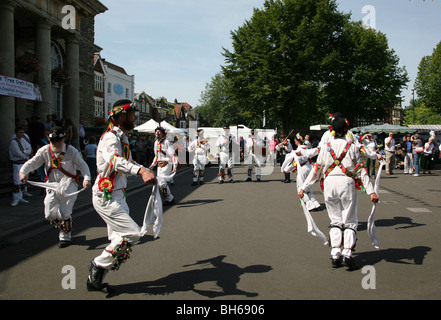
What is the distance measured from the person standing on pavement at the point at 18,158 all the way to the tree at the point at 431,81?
5390 cm

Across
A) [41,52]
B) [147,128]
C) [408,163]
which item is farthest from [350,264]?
[147,128]

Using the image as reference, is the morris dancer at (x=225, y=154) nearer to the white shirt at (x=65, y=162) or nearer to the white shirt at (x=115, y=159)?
the white shirt at (x=65, y=162)

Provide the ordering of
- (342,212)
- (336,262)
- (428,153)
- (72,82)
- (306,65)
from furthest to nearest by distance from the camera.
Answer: (306,65) → (428,153) → (72,82) → (342,212) → (336,262)

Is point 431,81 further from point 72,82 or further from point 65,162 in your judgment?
point 65,162

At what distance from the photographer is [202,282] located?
4402 mm

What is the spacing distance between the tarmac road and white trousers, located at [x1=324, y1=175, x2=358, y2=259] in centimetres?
34

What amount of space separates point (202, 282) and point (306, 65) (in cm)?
3108

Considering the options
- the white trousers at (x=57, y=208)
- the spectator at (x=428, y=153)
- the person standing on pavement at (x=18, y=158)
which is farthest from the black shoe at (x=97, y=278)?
the spectator at (x=428, y=153)

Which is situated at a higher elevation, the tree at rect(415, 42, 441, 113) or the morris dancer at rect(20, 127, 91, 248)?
the tree at rect(415, 42, 441, 113)

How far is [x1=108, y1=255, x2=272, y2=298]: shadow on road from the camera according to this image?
411cm

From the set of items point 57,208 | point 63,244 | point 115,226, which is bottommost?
point 63,244

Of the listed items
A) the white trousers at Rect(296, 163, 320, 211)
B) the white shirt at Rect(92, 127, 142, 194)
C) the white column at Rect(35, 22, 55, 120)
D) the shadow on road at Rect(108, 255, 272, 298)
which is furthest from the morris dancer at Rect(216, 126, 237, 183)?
the white shirt at Rect(92, 127, 142, 194)

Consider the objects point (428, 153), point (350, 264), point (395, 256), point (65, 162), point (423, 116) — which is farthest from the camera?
point (423, 116)

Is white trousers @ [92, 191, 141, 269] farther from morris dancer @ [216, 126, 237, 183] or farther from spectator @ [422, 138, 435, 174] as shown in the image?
spectator @ [422, 138, 435, 174]
